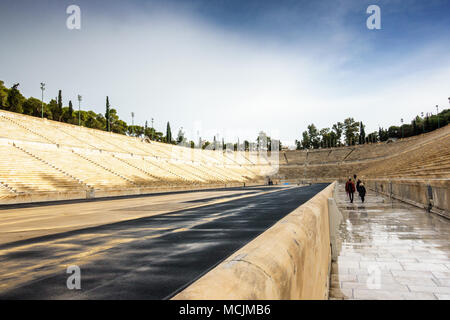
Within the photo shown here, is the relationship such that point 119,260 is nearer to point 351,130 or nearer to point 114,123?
point 114,123

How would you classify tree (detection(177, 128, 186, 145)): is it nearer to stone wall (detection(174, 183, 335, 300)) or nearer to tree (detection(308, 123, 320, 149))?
tree (detection(308, 123, 320, 149))

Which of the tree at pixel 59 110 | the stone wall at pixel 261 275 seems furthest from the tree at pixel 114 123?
the stone wall at pixel 261 275

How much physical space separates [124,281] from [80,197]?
2459cm

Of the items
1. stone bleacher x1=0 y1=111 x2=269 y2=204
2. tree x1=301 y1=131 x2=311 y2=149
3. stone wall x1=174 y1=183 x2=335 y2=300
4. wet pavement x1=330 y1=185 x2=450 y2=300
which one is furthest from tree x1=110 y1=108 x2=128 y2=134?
stone wall x1=174 y1=183 x2=335 y2=300

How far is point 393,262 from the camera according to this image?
6.86 metres

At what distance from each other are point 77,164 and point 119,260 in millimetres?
33556

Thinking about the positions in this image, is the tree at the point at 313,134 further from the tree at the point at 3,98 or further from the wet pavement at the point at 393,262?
the wet pavement at the point at 393,262

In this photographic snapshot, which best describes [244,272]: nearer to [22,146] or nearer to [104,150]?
[22,146]

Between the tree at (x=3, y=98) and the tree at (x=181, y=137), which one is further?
the tree at (x=181, y=137)

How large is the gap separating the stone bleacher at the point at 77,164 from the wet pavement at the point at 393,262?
21.8 m

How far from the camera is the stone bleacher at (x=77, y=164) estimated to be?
2531 centimetres

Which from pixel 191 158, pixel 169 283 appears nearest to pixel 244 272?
pixel 169 283

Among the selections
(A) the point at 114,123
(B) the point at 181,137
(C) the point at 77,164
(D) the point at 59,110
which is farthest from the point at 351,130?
(C) the point at 77,164

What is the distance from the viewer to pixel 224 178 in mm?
61281
